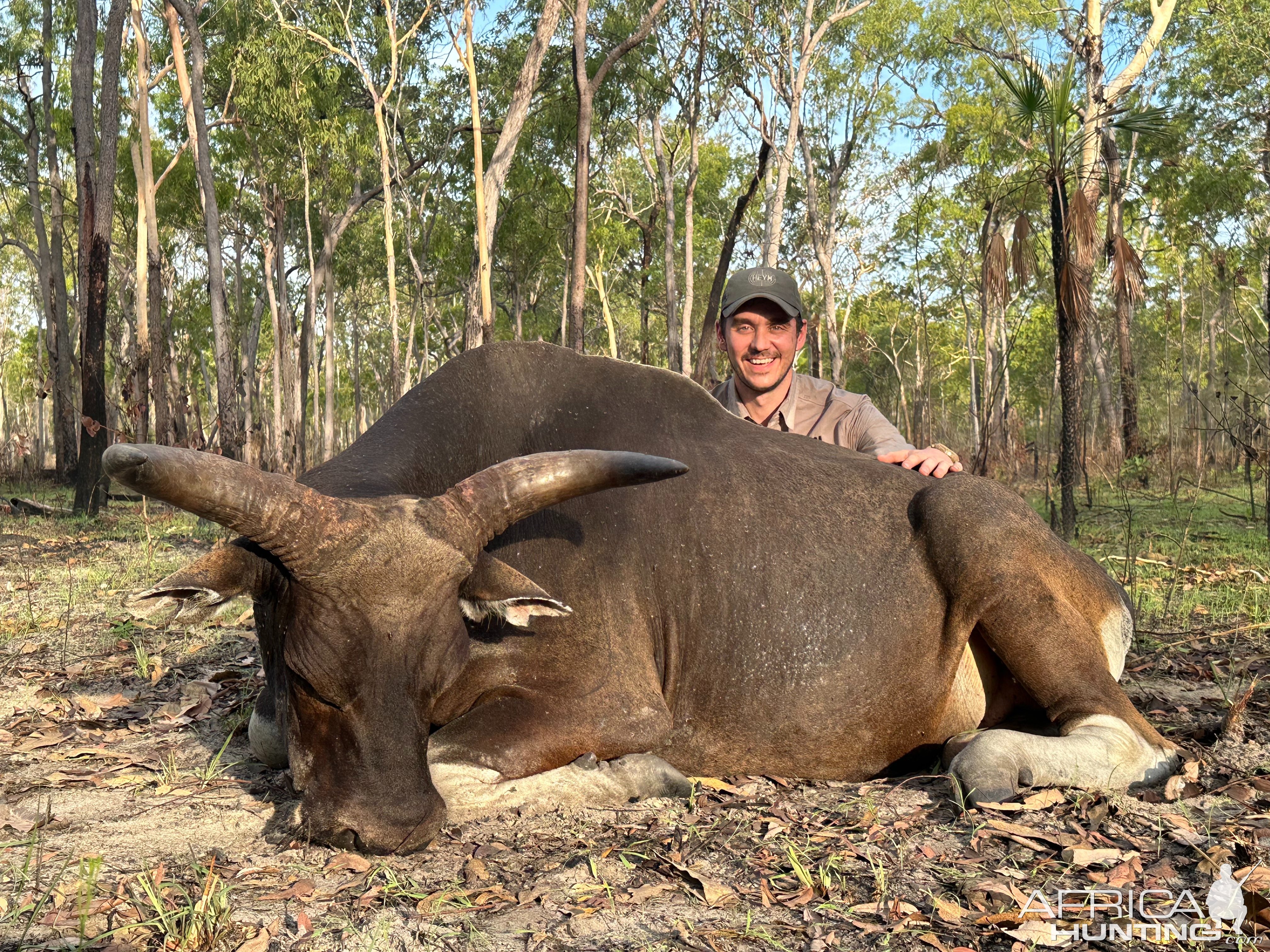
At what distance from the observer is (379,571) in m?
3.39

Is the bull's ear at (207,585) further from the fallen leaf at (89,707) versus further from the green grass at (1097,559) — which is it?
the green grass at (1097,559)

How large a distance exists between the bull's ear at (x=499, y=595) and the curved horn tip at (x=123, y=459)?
1.17 m

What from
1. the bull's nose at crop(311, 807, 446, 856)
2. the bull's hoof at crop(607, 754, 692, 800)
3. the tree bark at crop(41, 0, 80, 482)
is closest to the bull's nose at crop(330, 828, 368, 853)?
the bull's nose at crop(311, 807, 446, 856)

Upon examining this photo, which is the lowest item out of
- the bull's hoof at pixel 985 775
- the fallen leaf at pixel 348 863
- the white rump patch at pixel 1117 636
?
the fallen leaf at pixel 348 863

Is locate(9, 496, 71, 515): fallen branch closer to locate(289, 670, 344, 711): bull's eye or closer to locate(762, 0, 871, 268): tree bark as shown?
locate(289, 670, 344, 711): bull's eye

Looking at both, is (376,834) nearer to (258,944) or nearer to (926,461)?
(258,944)

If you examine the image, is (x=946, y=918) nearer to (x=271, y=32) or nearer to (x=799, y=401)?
(x=799, y=401)

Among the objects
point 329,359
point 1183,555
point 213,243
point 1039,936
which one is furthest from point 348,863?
point 329,359

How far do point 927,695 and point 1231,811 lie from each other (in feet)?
3.98

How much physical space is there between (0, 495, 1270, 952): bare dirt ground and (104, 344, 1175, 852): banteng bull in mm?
198

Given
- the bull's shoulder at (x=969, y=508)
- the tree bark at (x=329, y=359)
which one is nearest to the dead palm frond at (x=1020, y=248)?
the bull's shoulder at (x=969, y=508)

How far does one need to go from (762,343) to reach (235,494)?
12.1ft

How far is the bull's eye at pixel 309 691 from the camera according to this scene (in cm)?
343

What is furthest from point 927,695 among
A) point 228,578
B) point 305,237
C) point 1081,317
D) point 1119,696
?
point 305,237
